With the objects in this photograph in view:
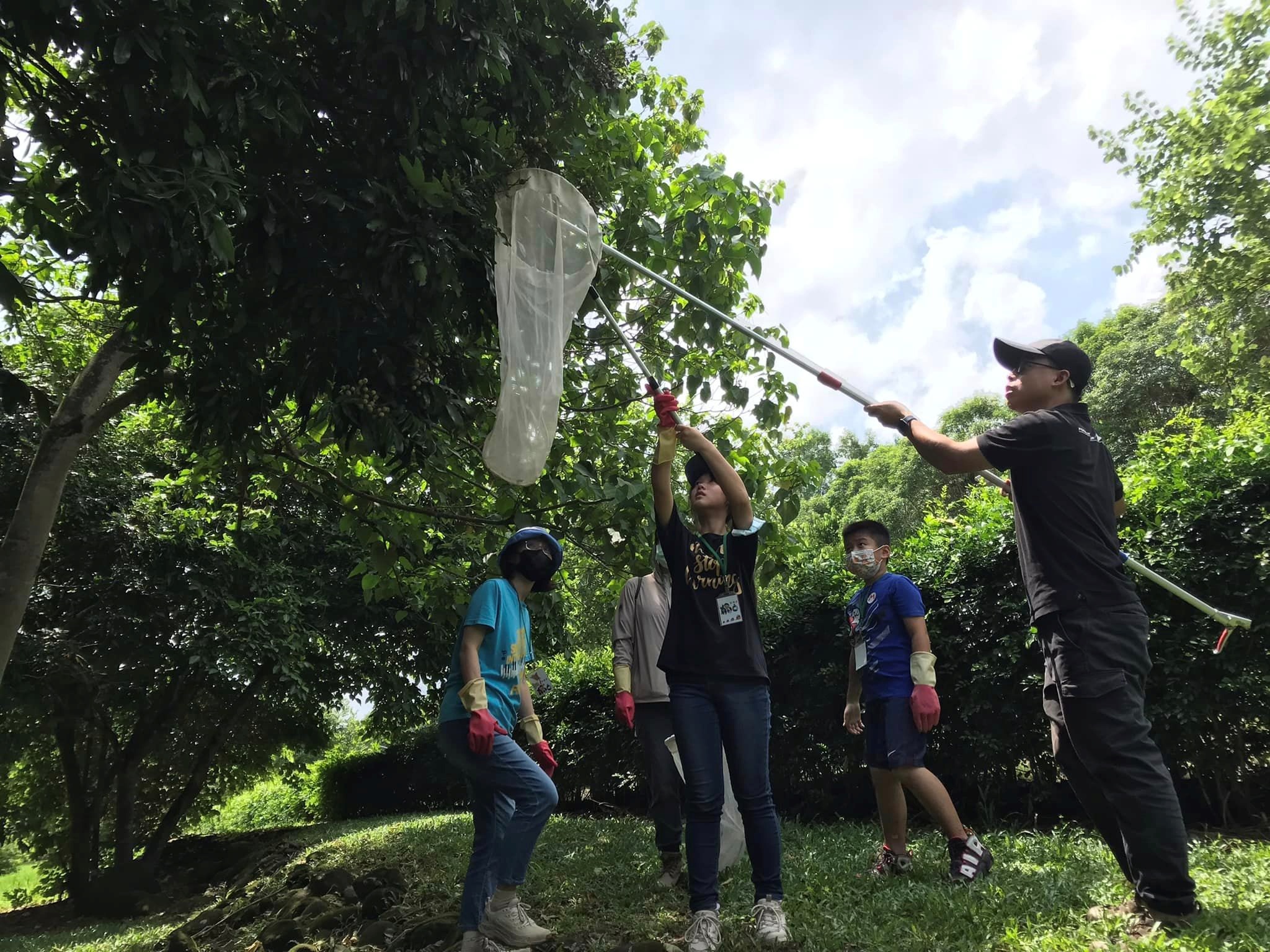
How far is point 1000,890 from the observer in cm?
354

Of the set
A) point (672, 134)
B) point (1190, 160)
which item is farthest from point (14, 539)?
point (1190, 160)

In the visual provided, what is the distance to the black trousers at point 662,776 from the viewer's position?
475 centimetres

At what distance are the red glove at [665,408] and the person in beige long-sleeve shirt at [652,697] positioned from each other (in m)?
1.49

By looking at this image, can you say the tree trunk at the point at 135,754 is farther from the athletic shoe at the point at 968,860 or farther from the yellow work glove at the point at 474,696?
the athletic shoe at the point at 968,860

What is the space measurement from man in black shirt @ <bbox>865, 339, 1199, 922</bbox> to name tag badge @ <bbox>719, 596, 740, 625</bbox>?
3.18ft

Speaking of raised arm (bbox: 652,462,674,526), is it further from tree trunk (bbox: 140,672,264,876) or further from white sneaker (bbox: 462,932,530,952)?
tree trunk (bbox: 140,672,264,876)

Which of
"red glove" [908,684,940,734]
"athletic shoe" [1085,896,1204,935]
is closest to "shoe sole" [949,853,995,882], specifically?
"red glove" [908,684,940,734]

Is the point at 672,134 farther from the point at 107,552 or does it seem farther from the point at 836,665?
the point at 107,552

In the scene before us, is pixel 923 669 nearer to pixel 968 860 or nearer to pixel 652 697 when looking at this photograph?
pixel 968 860

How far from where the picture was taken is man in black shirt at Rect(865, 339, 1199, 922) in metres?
2.68

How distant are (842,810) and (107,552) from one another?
983 cm

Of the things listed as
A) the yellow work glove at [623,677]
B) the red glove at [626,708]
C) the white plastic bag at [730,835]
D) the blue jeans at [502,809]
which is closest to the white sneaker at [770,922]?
the blue jeans at [502,809]

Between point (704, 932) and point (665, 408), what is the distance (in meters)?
2.11

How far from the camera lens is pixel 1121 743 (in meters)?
2.70
